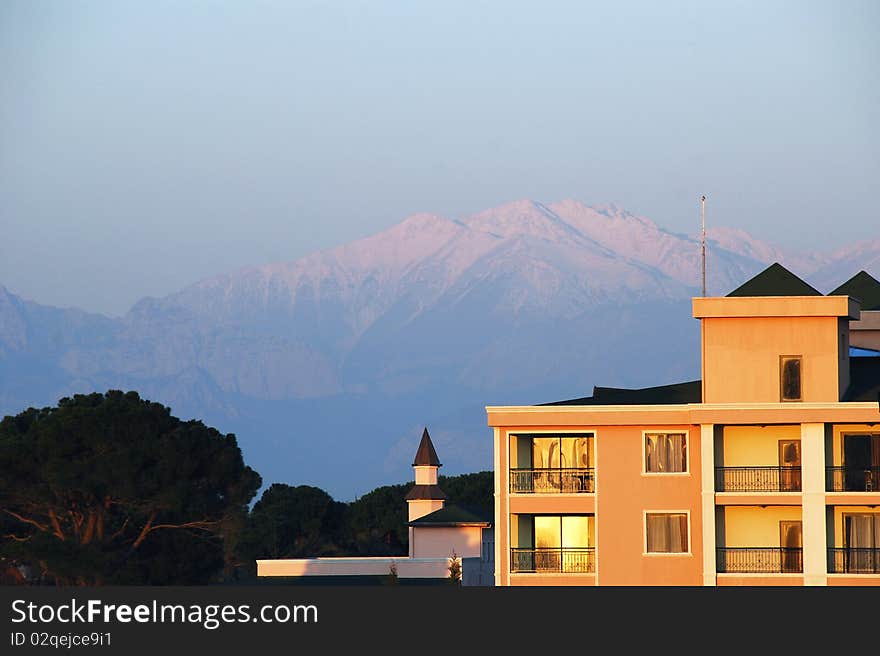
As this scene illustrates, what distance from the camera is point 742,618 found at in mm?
50125

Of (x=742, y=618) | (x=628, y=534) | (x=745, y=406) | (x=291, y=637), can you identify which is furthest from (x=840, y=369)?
(x=291, y=637)

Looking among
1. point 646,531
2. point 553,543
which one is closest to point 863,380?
point 646,531

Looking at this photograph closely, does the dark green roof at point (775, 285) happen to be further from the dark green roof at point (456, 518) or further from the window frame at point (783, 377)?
the dark green roof at point (456, 518)

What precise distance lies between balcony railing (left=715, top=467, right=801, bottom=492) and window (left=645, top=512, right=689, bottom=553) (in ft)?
7.25

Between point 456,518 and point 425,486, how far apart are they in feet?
40.3

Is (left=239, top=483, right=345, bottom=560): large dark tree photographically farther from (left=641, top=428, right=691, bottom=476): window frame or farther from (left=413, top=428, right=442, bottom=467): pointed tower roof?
(left=641, top=428, right=691, bottom=476): window frame

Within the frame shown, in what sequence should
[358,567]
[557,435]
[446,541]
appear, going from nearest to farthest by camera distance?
[557,435] < [358,567] < [446,541]

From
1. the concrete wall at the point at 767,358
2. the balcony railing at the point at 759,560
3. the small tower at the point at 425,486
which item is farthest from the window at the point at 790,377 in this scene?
the small tower at the point at 425,486

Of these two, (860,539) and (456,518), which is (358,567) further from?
(860,539)

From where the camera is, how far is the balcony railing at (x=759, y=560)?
77.8m

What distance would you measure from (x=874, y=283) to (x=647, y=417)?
2341 cm

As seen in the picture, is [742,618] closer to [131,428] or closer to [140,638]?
[140,638]

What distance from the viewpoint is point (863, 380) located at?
82.7m

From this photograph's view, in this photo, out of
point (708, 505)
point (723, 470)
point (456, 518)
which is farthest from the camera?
point (456, 518)
